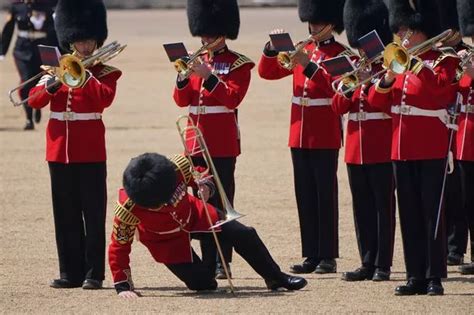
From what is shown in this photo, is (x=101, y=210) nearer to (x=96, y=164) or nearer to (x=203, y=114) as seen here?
(x=96, y=164)

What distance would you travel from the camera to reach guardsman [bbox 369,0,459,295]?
8.17m

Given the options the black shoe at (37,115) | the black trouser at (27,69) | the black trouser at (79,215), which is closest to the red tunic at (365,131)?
the black trouser at (79,215)

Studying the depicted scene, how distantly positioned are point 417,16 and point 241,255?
147 cm

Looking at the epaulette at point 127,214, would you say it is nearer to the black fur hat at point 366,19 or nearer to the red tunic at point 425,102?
the red tunic at point 425,102

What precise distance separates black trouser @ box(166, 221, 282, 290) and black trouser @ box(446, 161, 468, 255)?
154cm

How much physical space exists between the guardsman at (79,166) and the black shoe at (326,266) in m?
1.23

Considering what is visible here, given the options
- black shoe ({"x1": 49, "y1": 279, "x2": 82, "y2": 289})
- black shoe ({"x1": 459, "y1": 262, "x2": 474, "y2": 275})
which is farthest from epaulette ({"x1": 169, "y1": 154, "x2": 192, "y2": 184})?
black shoe ({"x1": 459, "y1": 262, "x2": 474, "y2": 275})

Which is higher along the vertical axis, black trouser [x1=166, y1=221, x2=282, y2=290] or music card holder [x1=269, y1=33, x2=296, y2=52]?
music card holder [x1=269, y1=33, x2=296, y2=52]

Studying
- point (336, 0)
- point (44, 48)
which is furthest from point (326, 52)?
point (44, 48)

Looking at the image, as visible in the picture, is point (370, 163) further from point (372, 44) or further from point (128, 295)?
point (128, 295)

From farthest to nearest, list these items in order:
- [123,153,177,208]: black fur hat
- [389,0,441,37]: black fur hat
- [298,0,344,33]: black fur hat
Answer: [298,0,344,33]: black fur hat, [389,0,441,37]: black fur hat, [123,153,177,208]: black fur hat

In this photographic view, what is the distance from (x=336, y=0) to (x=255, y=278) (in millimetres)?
1649

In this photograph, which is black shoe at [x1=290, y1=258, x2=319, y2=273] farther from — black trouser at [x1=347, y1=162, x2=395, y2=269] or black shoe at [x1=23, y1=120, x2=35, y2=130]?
black shoe at [x1=23, y1=120, x2=35, y2=130]

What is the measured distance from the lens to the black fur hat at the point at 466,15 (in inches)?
352
